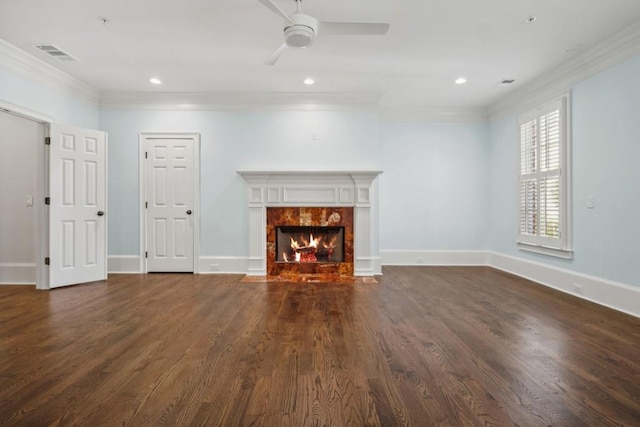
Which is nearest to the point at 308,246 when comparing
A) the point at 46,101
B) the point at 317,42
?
the point at 317,42

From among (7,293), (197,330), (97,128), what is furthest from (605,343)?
(97,128)

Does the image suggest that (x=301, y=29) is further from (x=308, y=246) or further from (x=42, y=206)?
(x=42, y=206)

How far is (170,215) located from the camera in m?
5.49

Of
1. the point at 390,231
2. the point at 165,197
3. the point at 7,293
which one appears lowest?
the point at 7,293

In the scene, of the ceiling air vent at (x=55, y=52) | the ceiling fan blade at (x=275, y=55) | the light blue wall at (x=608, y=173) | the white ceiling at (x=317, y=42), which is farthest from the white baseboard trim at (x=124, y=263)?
the light blue wall at (x=608, y=173)

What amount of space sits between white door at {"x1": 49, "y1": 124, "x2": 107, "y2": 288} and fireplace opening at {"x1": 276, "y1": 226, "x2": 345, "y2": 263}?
2.62 metres

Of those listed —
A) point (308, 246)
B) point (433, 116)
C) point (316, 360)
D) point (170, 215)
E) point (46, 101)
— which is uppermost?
point (433, 116)

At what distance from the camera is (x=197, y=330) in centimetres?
292

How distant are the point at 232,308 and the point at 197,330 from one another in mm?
678

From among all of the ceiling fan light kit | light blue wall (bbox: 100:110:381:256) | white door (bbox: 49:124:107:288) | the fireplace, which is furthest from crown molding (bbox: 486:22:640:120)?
white door (bbox: 49:124:107:288)

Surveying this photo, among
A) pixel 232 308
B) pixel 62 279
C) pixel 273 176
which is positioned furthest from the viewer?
pixel 273 176

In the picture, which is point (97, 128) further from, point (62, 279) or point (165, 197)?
point (62, 279)

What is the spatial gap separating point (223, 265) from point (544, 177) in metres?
4.85

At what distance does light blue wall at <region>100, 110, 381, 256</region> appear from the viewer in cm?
551
